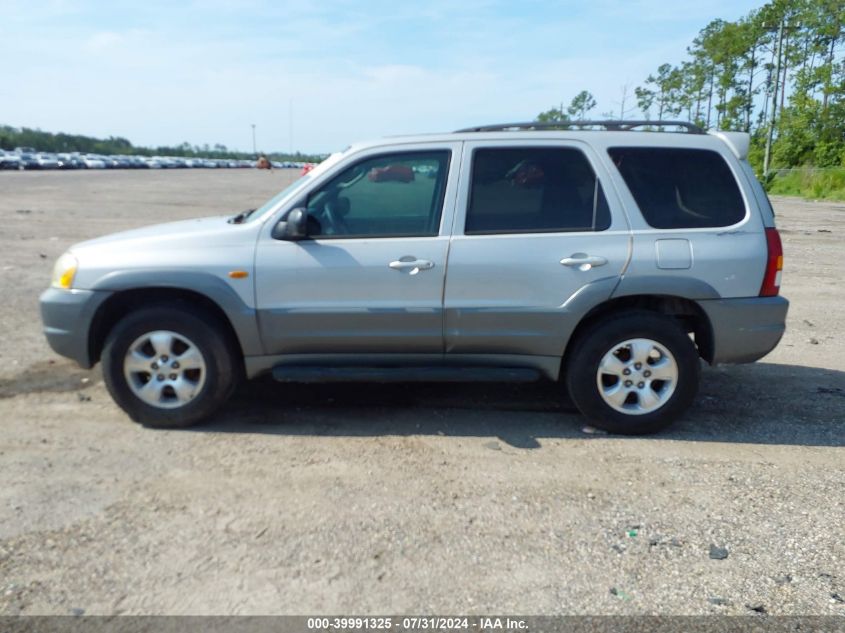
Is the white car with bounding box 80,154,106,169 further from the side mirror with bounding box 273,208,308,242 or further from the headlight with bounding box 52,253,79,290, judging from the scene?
the side mirror with bounding box 273,208,308,242

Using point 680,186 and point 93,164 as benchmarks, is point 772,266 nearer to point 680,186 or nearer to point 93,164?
point 680,186

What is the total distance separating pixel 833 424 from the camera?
5.05 meters

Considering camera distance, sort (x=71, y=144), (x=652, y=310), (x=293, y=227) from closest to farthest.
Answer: (x=293, y=227) → (x=652, y=310) → (x=71, y=144)

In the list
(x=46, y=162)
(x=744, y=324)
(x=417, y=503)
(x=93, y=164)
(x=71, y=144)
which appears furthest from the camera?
(x=71, y=144)

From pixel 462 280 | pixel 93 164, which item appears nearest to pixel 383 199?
pixel 462 280

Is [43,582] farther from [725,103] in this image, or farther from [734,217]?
[725,103]

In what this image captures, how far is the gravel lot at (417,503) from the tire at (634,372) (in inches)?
6.9

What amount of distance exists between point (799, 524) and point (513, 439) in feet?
5.60

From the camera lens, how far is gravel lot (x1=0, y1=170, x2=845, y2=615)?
3.05 m

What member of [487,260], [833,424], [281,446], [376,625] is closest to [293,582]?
[376,625]

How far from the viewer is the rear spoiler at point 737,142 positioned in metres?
4.81

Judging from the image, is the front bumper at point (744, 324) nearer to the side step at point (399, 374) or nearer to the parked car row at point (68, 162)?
the side step at point (399, 374)

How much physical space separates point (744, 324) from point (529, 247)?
4.93 ft

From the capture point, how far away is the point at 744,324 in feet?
15.3
